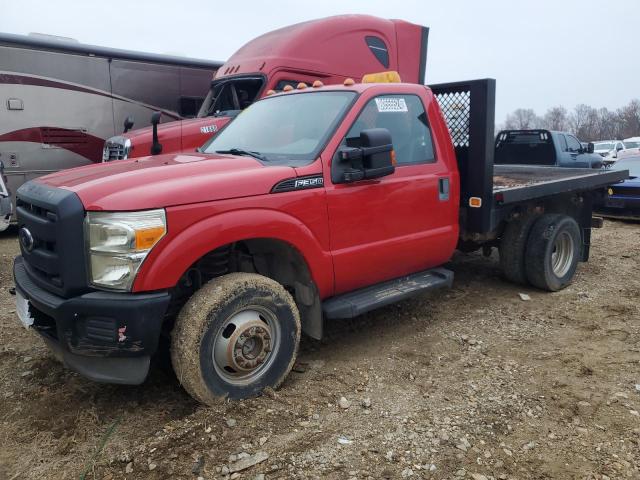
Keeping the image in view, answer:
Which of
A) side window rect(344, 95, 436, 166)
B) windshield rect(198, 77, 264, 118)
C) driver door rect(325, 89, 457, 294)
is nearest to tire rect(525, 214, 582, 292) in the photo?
driver door rect(325, 89, 457, 294)

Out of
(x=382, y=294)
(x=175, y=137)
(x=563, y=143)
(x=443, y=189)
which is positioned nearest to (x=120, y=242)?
(x=382, y=294)

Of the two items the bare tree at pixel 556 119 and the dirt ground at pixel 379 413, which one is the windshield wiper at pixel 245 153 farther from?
the bare tree at pixel 556 119

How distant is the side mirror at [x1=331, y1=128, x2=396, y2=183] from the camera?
12.1 ft

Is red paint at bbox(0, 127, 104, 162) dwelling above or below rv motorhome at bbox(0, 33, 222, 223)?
below

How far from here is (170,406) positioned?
3396 millimetres

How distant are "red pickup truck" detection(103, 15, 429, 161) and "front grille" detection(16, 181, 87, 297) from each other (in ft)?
14.1

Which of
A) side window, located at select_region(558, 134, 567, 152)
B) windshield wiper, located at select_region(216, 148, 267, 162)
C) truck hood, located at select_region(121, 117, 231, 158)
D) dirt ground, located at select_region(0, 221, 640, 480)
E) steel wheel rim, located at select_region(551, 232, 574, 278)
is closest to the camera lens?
dirt ground, located at select_region(0, 221, 640, 480)

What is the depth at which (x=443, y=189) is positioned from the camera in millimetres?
4523

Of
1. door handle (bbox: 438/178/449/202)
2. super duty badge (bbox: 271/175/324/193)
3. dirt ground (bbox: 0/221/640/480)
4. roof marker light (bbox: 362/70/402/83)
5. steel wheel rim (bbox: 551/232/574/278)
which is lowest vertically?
dirt ground (bbox: 0/221/640/480)

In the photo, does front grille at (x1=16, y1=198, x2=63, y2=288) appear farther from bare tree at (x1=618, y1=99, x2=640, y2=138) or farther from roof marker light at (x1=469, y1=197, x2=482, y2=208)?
bare tree at (x1=618, y1=99, x2=640, y2=138)

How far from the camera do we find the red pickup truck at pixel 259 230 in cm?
291

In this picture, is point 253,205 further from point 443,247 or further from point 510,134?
point 510,134

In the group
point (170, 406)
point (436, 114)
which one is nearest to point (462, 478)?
point (170, 406)

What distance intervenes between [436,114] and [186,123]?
4.41 metres
